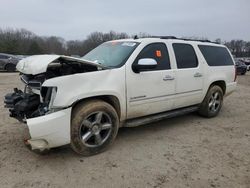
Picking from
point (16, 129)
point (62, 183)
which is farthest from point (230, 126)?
point (16, 129)

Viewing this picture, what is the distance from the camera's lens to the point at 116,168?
11.5 feet

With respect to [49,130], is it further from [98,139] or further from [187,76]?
[187,76]

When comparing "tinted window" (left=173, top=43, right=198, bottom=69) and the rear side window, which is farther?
the rear side window

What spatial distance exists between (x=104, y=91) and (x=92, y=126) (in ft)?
1.86

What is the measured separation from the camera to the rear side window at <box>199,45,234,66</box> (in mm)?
5824

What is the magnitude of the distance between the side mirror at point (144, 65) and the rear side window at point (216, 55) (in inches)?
81.9

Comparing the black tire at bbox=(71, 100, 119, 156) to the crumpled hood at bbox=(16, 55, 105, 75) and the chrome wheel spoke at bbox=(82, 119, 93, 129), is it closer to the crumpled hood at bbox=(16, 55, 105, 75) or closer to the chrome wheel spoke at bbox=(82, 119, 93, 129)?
the chrome wheel spoke at bbox=(82, 119, 93, 129)

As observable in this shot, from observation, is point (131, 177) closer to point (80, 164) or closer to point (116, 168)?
point (116, 168)

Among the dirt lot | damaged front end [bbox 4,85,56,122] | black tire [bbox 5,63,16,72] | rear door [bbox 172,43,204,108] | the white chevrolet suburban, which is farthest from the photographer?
black tire [bbox 5,63,16,72]

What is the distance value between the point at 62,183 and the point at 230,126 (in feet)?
13.1

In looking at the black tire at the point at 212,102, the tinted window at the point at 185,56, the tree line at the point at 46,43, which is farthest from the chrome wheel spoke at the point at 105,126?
the tree line at the point at 46,43

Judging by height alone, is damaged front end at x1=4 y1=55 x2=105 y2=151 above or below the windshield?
Result: below

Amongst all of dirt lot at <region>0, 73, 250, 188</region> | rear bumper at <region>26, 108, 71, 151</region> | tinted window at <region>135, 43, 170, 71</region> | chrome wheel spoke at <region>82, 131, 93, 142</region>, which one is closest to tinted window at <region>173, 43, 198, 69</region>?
tinted window at <region>135, 43, 170, 71</region>

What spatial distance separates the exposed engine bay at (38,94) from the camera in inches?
144
